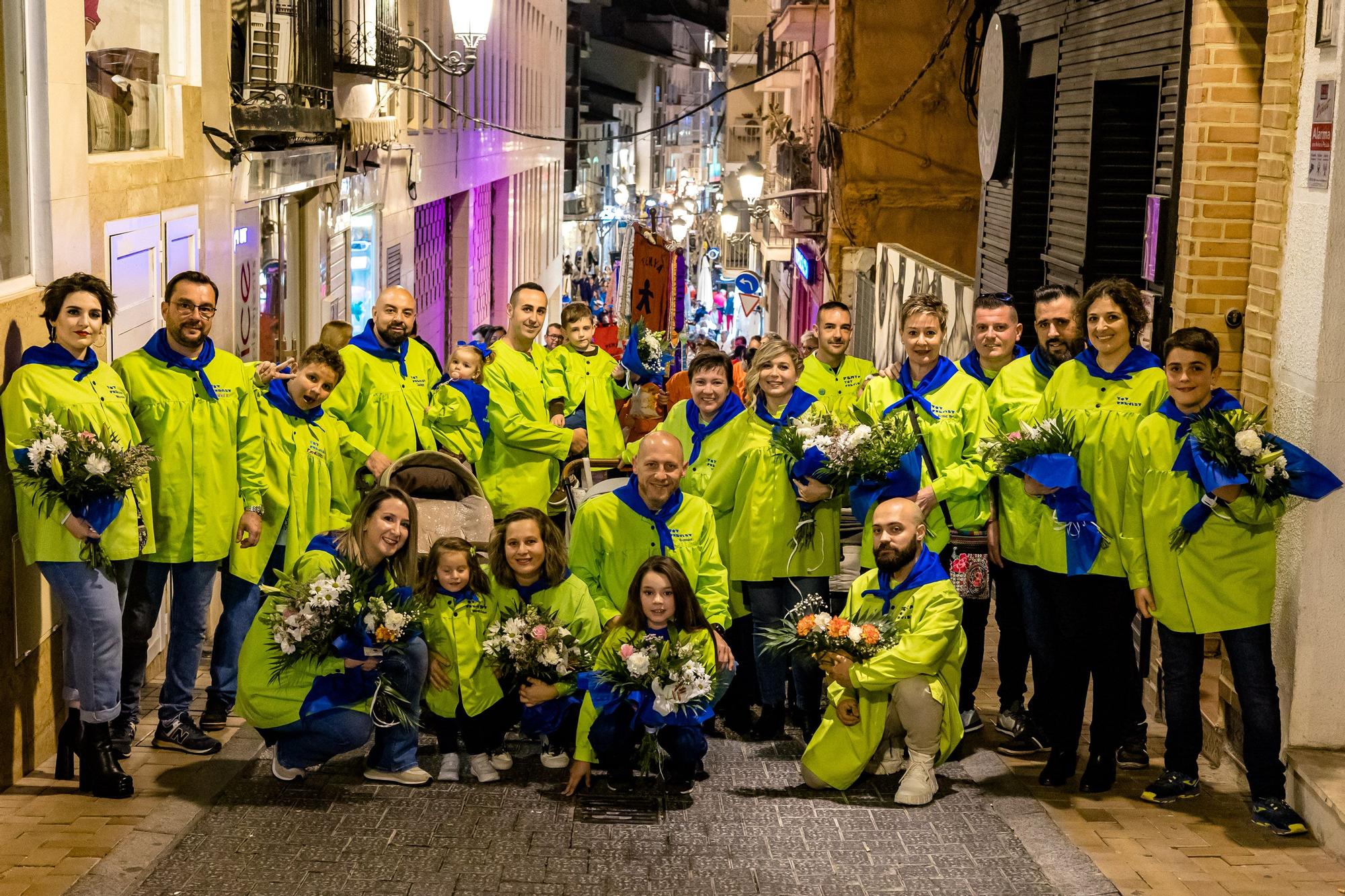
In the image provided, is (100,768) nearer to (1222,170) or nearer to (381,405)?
(381,405)

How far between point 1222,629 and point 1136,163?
541 cm

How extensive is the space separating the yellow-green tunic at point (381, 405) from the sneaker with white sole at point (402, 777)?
2.54 metres

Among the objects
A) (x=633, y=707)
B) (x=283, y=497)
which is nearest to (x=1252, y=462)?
(x=633, y=707)

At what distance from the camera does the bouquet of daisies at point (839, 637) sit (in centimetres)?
667

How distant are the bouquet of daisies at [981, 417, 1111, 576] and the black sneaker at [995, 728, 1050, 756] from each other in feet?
3.45

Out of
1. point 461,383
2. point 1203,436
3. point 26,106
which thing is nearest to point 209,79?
point 461,383

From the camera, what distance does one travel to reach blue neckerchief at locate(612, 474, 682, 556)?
23.9 feet

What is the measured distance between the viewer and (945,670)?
6.98 metres

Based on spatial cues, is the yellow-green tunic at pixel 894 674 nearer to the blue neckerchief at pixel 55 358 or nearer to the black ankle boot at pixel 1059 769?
the black ankle boot at pixel 1059 769

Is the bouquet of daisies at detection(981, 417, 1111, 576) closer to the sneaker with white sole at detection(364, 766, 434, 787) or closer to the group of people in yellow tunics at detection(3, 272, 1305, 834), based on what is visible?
the group of people in yellow tunics at detection(3, 272, 1305, 834)

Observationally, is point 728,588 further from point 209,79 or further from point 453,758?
point 209,79

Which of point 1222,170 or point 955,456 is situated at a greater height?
point 1222,170

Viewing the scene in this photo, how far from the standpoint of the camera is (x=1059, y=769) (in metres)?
6.98

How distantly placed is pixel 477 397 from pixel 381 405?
645 mm
